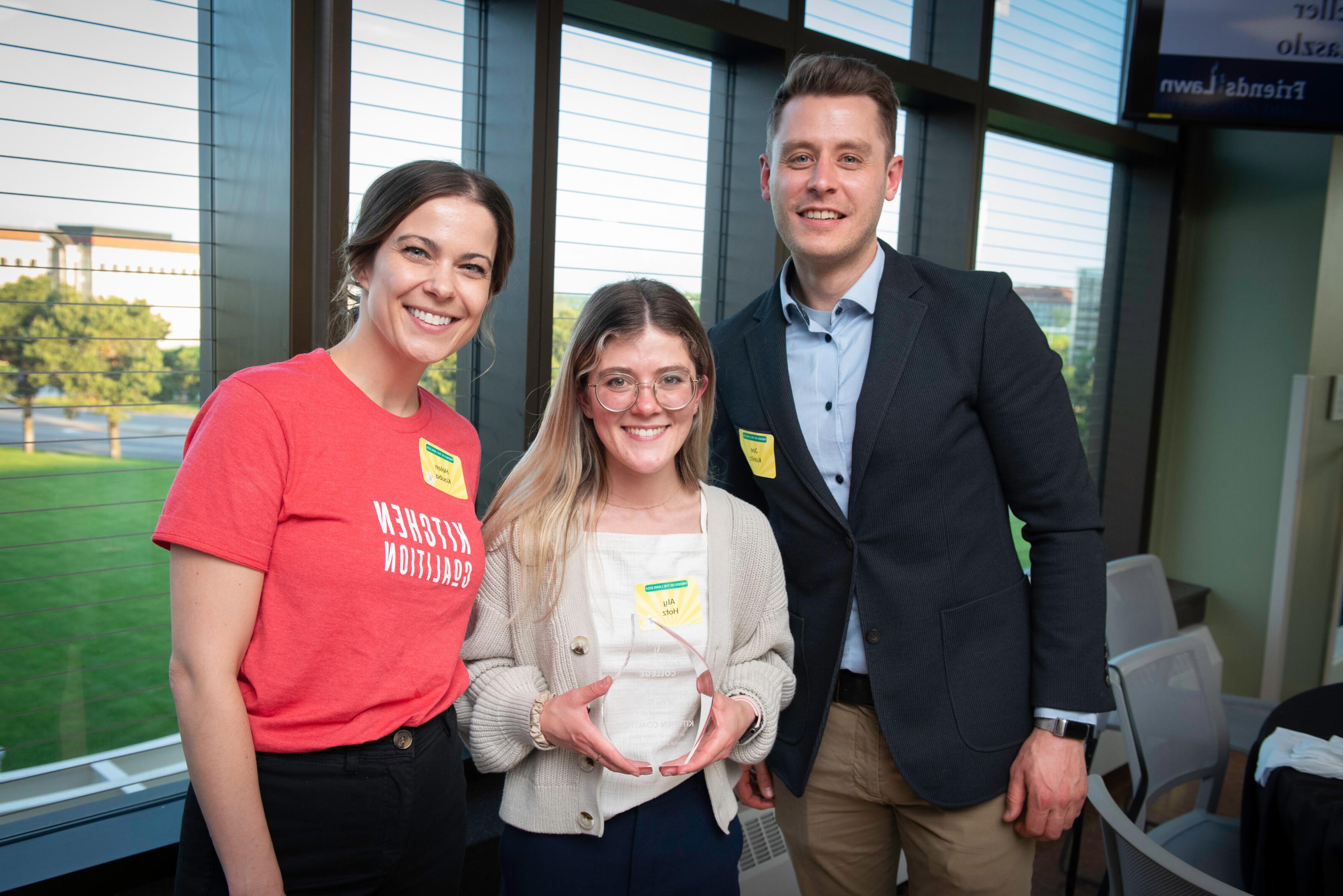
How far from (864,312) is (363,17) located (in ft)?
4.67

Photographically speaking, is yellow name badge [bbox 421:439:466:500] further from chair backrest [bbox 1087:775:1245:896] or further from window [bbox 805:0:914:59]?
window [bbox 805:0:914:59]

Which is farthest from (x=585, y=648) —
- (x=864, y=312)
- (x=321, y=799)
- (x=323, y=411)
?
(x=864, y=312)

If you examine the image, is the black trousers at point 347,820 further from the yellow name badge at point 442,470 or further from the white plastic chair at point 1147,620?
the white plastic chair at point 1147,620

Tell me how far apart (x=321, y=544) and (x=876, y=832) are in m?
1.24

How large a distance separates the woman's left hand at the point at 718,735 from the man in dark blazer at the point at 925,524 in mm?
292

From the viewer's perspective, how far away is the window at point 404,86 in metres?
2.13

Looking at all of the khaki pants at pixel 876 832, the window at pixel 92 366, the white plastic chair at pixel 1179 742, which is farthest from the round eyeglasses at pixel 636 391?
the white plastic chair at pixel 1179 742

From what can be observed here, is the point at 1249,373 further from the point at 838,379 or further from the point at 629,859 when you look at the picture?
the point at 629,859

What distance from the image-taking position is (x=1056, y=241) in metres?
4.20

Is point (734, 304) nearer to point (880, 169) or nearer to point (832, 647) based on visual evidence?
point (880, 169)

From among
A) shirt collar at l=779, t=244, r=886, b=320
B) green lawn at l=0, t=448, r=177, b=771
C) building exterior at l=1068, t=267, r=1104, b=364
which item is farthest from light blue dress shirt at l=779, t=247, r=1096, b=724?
building exterior at l=1068, t=267, r=1104, b=364

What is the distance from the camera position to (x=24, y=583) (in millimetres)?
1832

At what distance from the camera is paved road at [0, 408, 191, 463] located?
5.83 ft

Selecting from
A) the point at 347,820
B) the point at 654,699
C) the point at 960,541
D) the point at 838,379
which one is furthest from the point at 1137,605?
the point at 347,820
